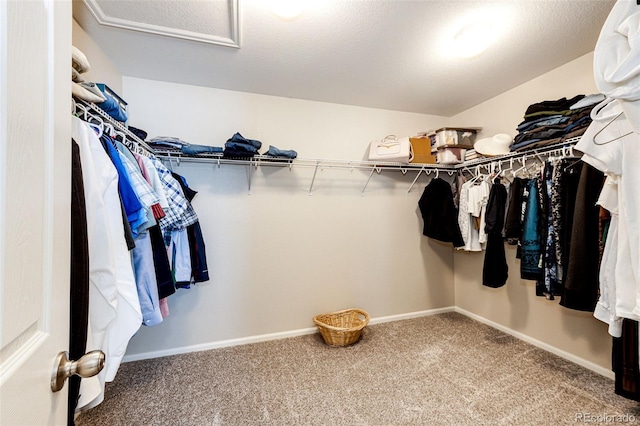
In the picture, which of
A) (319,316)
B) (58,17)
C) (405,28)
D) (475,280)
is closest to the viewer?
(58,17)

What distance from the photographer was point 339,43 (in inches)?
67.7

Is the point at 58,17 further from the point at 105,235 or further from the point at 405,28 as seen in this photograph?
the point at 405,28

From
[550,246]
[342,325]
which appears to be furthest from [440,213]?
[342,325]

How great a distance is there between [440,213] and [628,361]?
154 centimetres

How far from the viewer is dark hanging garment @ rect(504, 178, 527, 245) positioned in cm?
198

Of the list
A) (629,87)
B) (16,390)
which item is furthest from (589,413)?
(16,390)

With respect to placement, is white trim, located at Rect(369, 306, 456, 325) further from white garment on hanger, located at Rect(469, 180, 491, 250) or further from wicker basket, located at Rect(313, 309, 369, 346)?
white garment on hanger, located at Rect(469, 180, 491, 250)

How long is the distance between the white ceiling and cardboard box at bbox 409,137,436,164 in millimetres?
437

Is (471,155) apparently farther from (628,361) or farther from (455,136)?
(628,361)

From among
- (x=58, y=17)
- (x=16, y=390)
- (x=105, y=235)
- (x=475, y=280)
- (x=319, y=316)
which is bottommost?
(x=319, y=316)

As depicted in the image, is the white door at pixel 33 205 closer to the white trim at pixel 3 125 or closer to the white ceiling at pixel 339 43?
the white trim at pixel 3 125

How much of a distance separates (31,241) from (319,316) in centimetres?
228

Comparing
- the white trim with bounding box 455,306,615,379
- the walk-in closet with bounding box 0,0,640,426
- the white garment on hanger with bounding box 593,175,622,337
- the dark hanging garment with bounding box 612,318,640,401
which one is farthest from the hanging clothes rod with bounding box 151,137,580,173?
the white trim with bounding box 455,306,615,379

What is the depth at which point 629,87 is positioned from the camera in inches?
35.8
